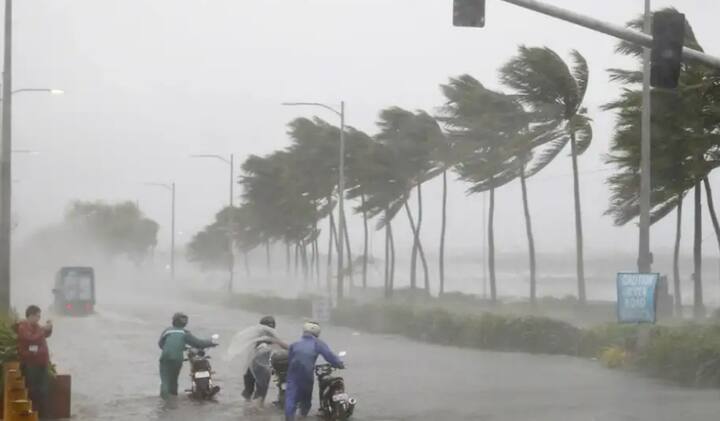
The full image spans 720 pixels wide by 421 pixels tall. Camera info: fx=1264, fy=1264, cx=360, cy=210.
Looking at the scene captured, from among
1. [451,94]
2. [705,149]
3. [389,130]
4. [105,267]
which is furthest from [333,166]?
[105,267]

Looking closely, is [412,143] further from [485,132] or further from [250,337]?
[250,337]

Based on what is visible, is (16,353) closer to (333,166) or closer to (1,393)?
(1,393)

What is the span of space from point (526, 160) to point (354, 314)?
8.50 m

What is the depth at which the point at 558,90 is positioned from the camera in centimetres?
4084

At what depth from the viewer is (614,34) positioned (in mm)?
15195

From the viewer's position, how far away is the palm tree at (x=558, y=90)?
40.6 meters

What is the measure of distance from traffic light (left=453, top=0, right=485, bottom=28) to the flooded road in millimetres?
5699

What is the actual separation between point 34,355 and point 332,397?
400 centimetres

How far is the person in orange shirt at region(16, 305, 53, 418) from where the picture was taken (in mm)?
16719

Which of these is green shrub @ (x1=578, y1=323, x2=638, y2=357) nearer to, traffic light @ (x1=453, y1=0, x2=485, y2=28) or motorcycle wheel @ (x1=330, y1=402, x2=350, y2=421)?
motorcycle wheel @ (x1=330, y1=402, x2=350, y2=421)

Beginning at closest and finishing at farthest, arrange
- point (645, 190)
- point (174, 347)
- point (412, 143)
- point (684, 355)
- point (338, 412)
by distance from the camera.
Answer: point (338, 412), point (174, 347), point (684, 355), point (645, 190), point (412, 143)

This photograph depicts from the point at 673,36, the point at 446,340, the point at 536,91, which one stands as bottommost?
the point at 446,340

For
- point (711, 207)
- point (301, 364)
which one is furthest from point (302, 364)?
point (711, 207)

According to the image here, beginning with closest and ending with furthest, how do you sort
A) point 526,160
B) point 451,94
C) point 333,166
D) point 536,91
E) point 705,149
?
point 705,149 → point 536,91 → point 526,160 → point 451,94 → point 333,166
